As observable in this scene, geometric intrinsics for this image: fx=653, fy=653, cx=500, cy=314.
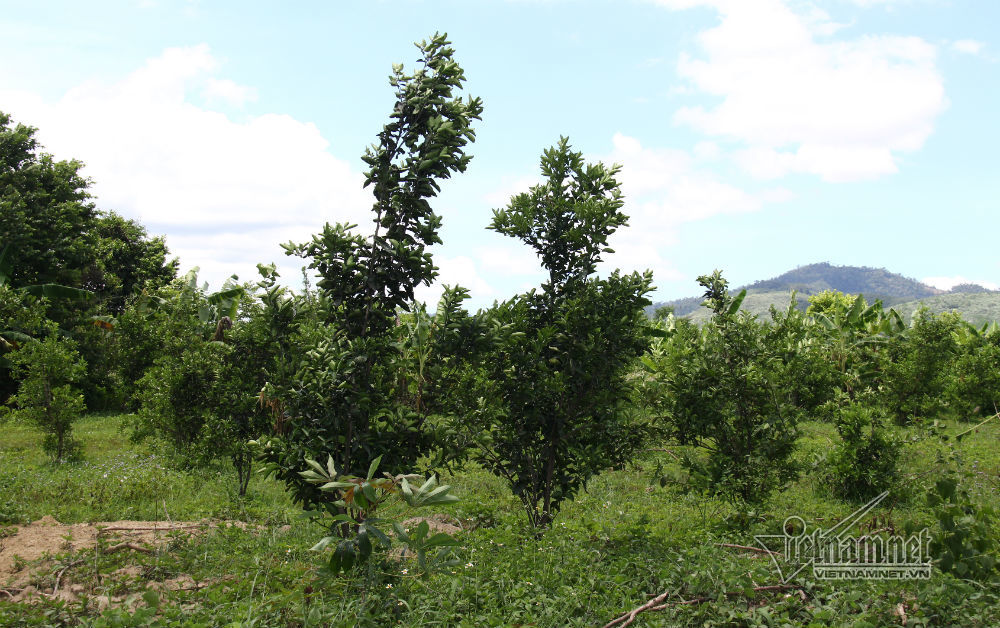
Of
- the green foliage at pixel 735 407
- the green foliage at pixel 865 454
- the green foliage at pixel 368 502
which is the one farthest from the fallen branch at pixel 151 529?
the green foliage at pixel 865 454

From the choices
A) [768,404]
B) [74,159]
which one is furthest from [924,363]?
[74,159]

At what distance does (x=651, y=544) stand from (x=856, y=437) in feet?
16.9

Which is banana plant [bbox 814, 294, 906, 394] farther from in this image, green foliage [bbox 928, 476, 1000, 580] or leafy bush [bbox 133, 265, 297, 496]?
leafy bush [bbox 133, 265, 297, 496]

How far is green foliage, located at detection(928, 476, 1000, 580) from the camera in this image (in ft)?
17.3

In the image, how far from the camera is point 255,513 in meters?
9.58

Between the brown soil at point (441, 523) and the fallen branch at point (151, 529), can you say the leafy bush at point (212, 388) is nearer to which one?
the fallen branch at point (151, 529)

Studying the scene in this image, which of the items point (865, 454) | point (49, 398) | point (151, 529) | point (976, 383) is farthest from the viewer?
point (976, 383)

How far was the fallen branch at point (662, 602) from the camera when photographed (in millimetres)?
4633

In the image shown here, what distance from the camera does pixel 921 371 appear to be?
1831 cm

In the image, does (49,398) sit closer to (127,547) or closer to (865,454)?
(127,547)

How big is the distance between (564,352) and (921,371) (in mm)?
15925

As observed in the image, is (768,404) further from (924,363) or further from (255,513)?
(924,363)

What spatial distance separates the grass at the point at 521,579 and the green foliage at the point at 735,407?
0.52 meters

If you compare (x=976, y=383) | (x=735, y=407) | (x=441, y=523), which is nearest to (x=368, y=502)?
(x=441, y=523)
